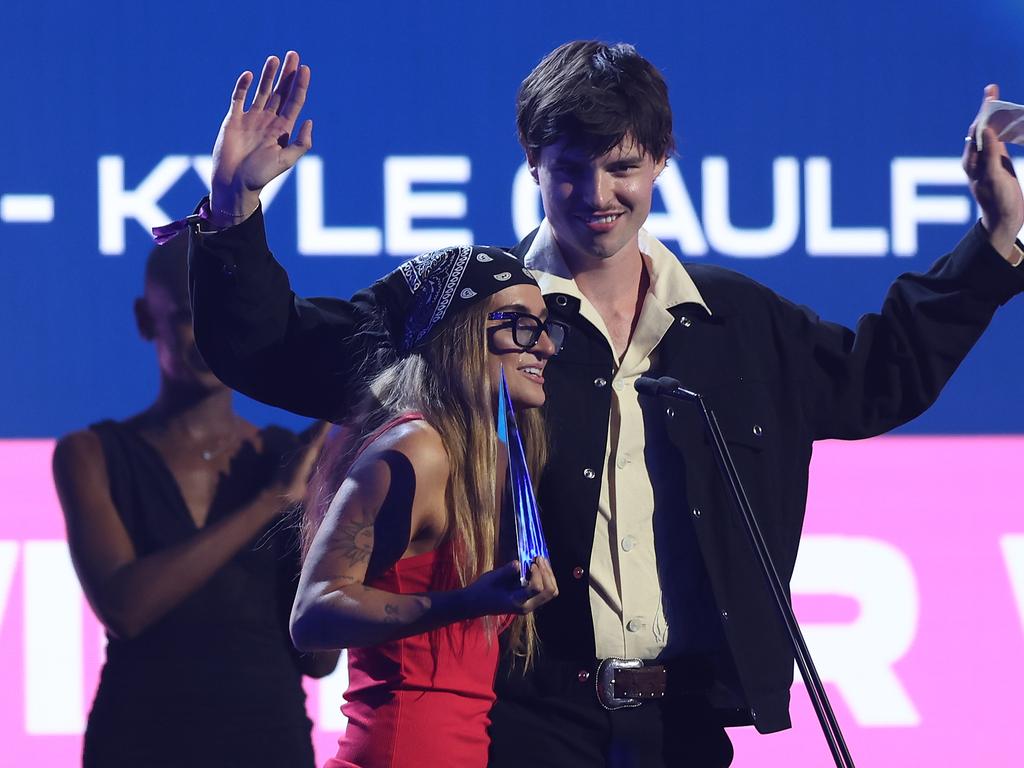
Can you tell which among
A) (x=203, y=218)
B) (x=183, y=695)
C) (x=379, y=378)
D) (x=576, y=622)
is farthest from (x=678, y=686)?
(x=183, y=695)

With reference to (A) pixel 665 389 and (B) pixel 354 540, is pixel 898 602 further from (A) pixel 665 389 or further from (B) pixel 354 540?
(B) pixel 354 540

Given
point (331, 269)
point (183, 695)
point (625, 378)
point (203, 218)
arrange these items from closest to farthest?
point (203, 218) < point (625, 378) < point (183, 695) < point (331, 269)

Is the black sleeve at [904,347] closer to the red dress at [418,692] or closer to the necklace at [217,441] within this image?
the red dress at [418,692]

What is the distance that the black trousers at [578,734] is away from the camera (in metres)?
2.22

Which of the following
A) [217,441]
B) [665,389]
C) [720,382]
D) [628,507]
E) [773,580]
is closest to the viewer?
[773,580]

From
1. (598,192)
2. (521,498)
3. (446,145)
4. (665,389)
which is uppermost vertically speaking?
(446,145)

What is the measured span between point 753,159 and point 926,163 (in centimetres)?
46

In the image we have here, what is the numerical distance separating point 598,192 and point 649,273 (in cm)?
25

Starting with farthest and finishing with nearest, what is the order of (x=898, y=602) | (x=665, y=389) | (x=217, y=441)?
1. (x=898, y=602)
2. (x=217, y=441)
3. (x=665, y=389)

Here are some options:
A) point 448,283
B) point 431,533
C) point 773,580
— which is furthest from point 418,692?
point 448,283

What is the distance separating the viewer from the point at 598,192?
2.31 meters

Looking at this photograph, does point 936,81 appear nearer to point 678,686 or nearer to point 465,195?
point 465,195

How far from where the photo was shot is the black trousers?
2.22 meters

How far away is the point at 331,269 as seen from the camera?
3762 millimetres
